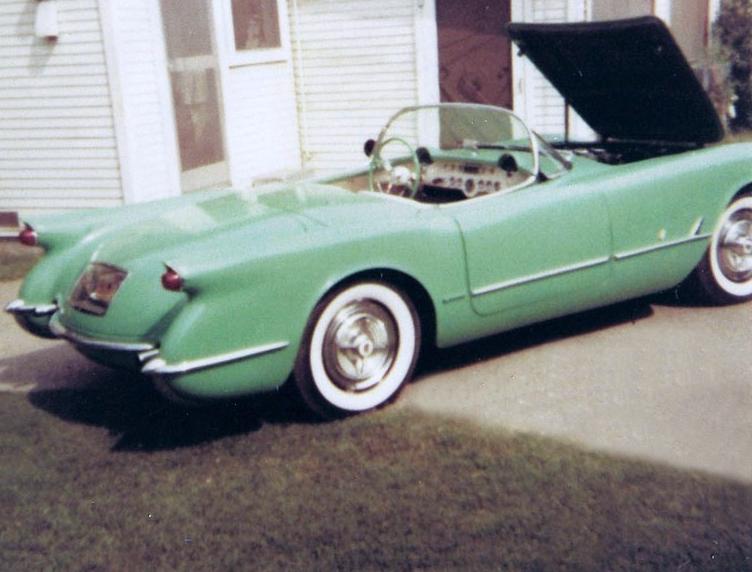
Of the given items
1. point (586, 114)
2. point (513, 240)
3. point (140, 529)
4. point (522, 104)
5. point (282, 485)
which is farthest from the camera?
point (522, 104)

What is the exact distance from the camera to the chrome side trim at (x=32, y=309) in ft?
15.7

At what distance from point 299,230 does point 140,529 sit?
142 cm

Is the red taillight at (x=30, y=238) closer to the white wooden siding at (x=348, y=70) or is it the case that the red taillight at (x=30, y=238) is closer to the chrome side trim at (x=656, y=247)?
the chrome side trim at (x=656, y=247)

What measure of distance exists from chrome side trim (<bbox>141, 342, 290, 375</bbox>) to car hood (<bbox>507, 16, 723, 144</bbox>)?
2526 mm

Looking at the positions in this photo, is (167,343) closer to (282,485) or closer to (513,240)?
(282,485)

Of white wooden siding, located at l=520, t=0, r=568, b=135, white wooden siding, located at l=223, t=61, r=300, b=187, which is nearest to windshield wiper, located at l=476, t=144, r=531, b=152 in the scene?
white wooden siding, located at l=520, t=0, r=568, b=135

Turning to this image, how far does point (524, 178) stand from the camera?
510 centimetres

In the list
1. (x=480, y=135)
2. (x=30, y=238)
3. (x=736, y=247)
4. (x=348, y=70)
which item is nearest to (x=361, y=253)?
(x=480, y=135)

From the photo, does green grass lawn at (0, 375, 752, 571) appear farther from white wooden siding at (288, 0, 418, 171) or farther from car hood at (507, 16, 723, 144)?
white wooden siding at (288, 0, 418, 171)

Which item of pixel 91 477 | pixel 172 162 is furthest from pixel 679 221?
pixel 172 162

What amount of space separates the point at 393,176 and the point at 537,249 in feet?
3.26

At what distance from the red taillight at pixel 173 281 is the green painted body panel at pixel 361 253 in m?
0.03

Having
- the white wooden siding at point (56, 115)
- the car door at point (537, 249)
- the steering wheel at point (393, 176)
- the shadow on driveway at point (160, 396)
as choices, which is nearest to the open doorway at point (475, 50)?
the white wooden siding at point (56, 115)

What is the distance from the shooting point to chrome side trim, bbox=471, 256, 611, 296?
15.3ft
